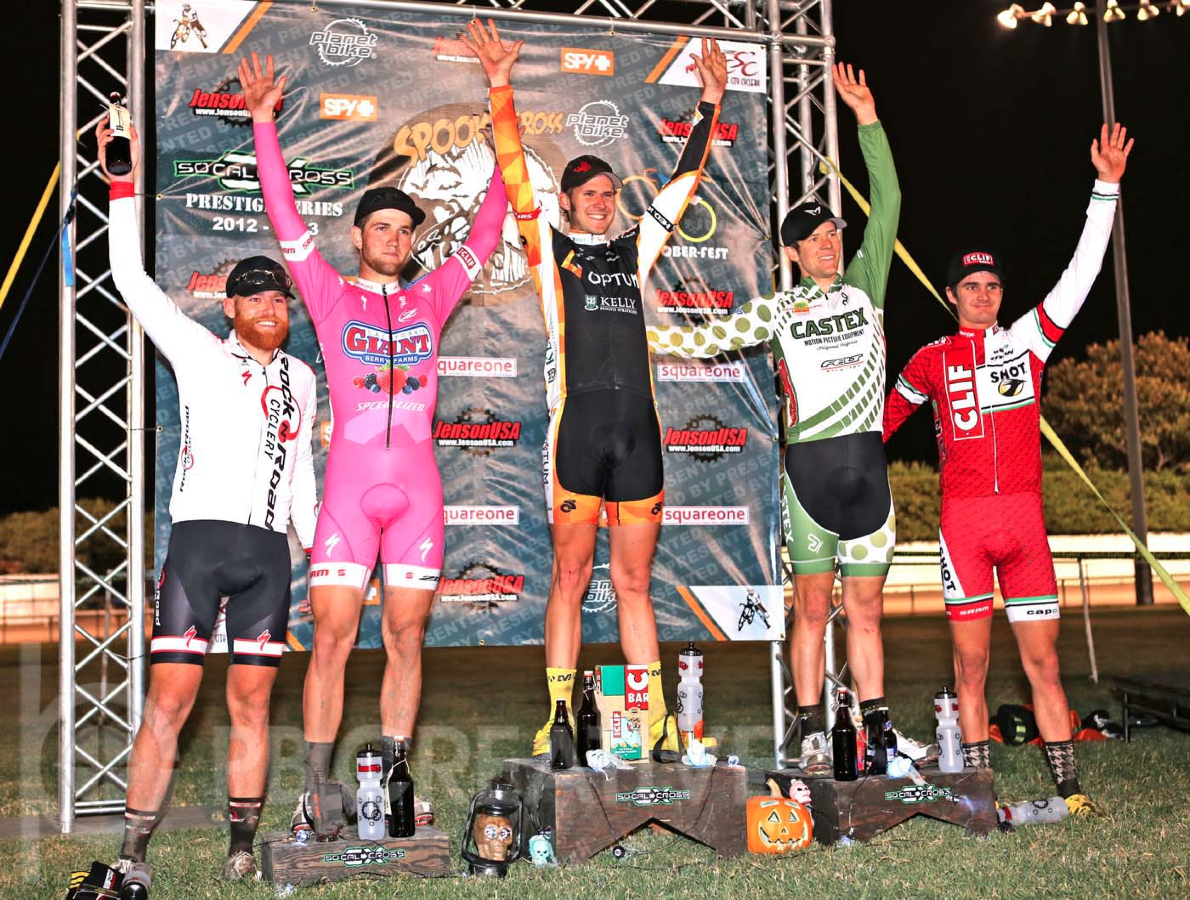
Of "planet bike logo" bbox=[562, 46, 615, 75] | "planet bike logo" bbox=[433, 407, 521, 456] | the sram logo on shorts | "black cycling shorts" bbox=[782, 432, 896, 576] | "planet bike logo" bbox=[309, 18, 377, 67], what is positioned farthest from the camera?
"planet bike logo" bbox=[562, 46, 615, 75]

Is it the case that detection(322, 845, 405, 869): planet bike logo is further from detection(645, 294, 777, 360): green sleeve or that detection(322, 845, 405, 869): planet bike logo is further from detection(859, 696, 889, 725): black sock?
detection(645, 294, 777, 360): green sleeve

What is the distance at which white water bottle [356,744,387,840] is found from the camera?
4.90m

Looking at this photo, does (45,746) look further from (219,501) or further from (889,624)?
(889,624)

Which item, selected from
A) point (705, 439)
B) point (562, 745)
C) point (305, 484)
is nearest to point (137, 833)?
point (305, 484)

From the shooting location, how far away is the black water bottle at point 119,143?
509 cm

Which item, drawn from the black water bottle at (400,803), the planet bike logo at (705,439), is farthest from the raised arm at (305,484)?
the planet bike logo at (705,439)

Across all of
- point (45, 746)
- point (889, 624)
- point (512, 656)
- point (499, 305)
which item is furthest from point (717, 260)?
point (889, 624)

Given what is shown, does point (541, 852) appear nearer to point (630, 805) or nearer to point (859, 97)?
point (630, 805)

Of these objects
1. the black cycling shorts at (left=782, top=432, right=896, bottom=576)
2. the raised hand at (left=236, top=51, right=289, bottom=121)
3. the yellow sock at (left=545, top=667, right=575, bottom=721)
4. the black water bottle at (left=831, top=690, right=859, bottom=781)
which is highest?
the raised hand at (left=236, top=51, right=289, bottom=121)

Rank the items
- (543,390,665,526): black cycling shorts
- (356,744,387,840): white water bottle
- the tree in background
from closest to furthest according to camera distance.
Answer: (356,744,387,840): white water bottle → (543,390,665,526): black cycling shorts → the tree in background

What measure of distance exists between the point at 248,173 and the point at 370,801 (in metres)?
3.71

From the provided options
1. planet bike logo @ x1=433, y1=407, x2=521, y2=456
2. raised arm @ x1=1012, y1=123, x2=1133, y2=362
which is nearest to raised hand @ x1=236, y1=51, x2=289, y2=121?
planet bike logo @ x1=433, y1=407, x2=521, y2=456

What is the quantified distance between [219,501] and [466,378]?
241 cm

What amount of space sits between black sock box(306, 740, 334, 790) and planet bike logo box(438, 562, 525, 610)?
6.22 ft
